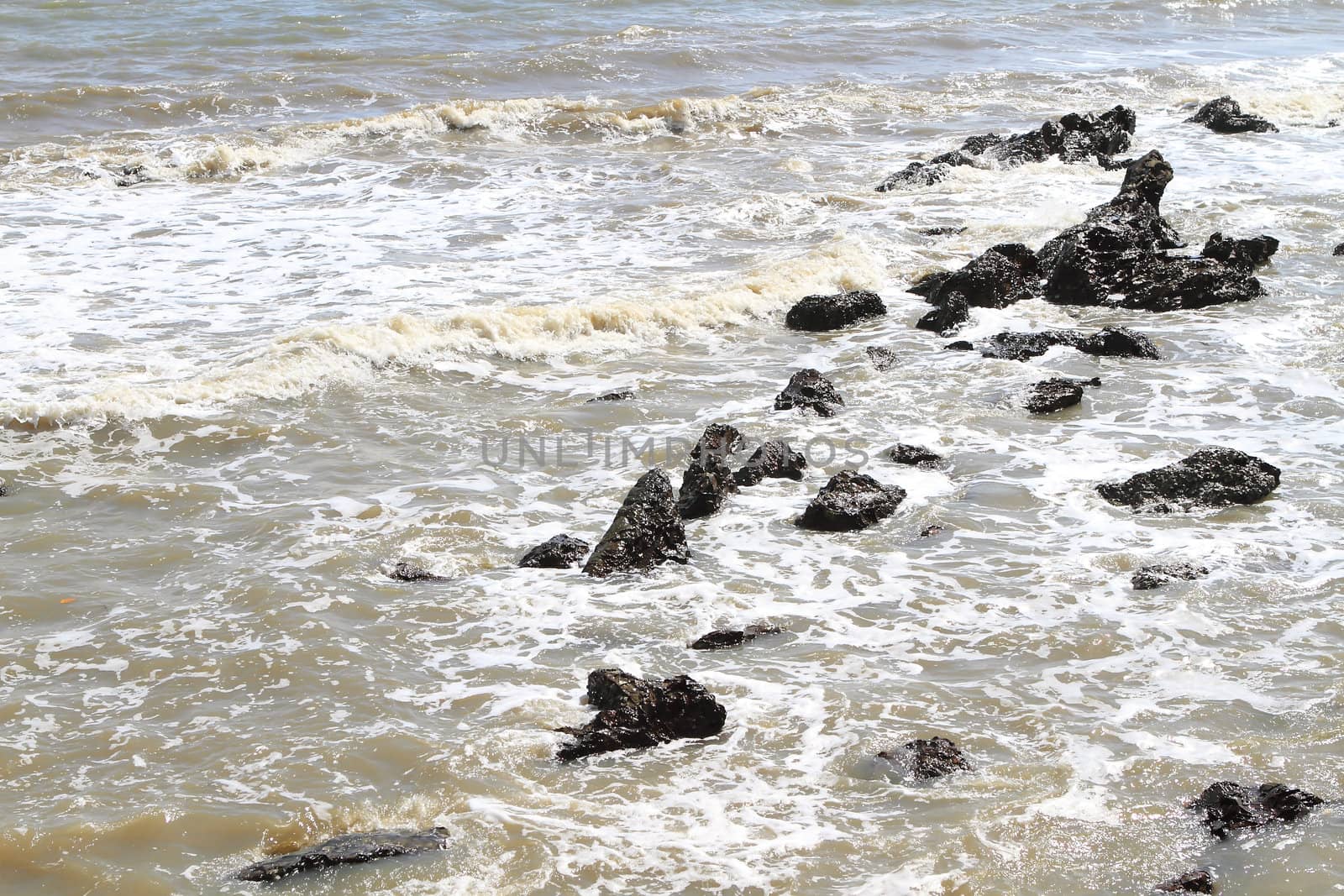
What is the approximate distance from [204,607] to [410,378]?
4.04 meters

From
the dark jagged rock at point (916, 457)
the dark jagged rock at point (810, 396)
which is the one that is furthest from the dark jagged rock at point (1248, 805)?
the dark jagged rock at point (810, 396)

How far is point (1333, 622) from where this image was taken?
21.9ft

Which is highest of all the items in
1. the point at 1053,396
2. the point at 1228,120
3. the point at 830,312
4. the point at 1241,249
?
the point at 1228,120

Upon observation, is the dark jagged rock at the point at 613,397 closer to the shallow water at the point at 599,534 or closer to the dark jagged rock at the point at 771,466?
the shallow water at the point at 599,534

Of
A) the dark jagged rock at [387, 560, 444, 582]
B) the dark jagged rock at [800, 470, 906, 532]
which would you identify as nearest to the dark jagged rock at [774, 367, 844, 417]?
the dark jagged rock at [800, 470, 906, 532]

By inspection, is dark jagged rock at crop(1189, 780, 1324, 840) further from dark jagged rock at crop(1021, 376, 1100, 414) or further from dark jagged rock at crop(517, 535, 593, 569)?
dark jagged rock at crop(1021, 376, 1100, 414)

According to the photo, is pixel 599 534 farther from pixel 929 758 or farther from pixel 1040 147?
pixel 1040 147

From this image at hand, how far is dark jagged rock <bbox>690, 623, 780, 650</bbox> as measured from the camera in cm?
666

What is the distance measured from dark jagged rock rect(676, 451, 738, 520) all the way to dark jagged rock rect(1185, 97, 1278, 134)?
52.0 ft

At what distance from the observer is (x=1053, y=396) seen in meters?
9.87

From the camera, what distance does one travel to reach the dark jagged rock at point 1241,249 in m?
13.0

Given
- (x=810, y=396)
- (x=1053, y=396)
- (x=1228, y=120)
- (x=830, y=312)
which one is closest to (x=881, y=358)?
(x=830, y=312)

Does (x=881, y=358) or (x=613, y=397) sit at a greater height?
(x=881, y=358)

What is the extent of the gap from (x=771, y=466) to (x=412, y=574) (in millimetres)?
2727
